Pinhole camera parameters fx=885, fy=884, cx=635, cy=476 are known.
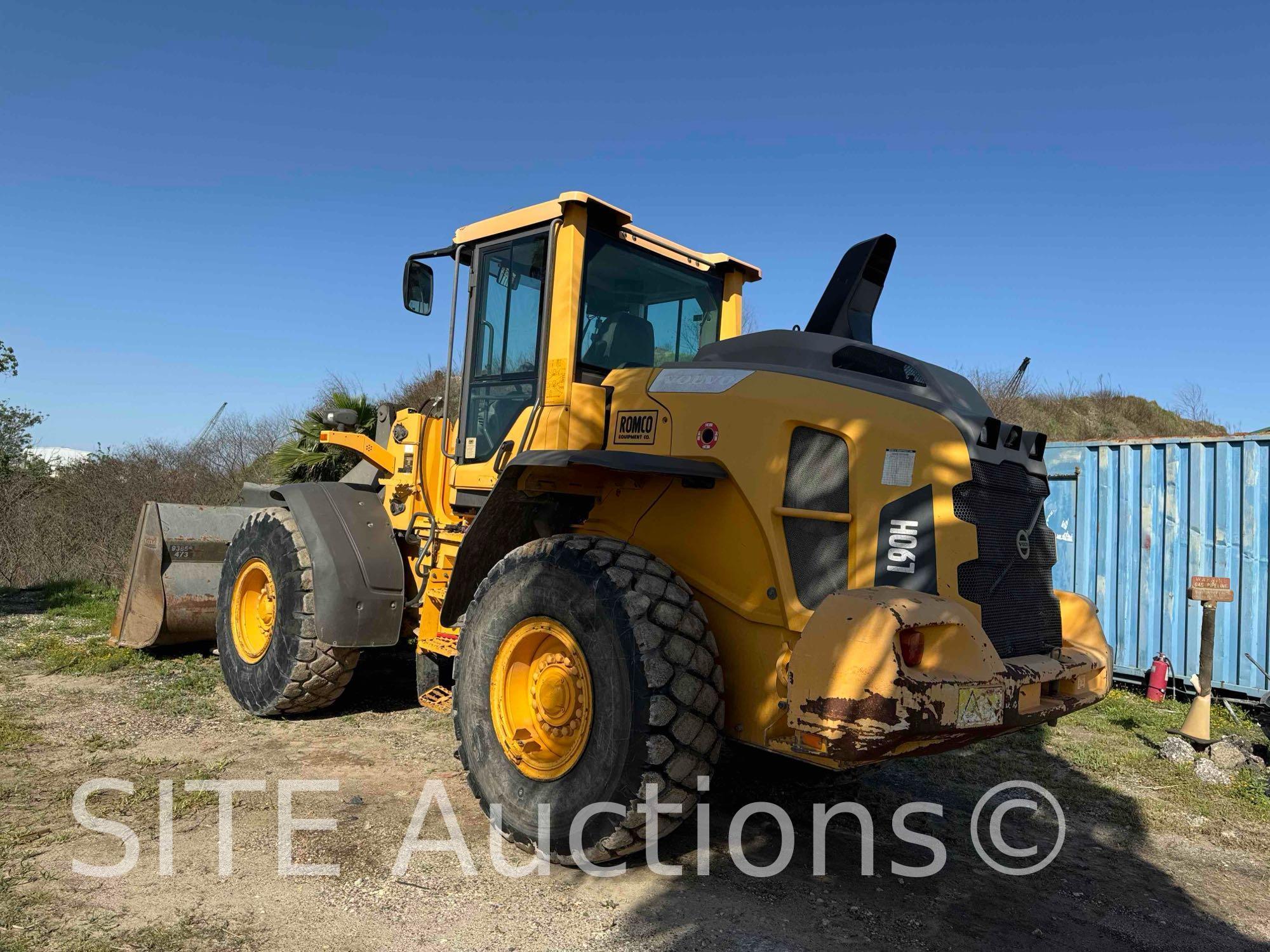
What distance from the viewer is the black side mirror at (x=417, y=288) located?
5.46 m

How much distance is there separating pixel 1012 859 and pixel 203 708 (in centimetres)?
510

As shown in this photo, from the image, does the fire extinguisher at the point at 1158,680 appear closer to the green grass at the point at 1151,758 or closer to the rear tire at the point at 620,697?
the green grass at the point at 1151,758

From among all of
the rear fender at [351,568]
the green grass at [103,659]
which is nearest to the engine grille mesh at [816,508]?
the rear fender at [351,568]

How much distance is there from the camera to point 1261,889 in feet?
13.1

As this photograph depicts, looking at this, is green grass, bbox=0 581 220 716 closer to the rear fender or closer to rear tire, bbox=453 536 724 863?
the rear fender

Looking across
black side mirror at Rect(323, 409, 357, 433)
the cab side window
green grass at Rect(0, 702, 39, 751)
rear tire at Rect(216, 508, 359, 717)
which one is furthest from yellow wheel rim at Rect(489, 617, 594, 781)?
green grass at Rect(0, 702, 39, 751)

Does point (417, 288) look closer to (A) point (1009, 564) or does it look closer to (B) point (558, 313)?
(B) point (558, 313)

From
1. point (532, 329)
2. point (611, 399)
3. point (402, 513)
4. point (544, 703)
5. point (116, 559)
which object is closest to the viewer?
point (544, 703)

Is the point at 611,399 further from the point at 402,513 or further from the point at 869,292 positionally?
the point at 402,513

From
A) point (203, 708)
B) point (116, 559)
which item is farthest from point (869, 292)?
point (116, 559)

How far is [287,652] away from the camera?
562 cm

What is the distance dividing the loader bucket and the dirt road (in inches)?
63.2

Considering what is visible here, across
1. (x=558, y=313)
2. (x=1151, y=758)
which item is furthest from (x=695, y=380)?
(x=1151, y=758)

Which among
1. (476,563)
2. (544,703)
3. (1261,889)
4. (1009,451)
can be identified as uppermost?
(1009,451)
